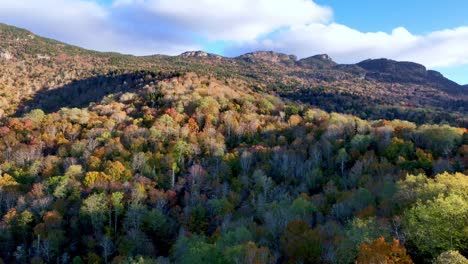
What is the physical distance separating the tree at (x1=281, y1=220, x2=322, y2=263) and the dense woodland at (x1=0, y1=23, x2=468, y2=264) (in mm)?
173

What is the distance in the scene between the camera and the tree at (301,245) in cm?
4706

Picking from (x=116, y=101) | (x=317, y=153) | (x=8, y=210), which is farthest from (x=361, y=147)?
(x=116, y=101)

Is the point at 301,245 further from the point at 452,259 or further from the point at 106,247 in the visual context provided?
the point at 106,247

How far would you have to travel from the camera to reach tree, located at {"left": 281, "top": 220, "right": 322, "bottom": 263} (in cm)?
4706

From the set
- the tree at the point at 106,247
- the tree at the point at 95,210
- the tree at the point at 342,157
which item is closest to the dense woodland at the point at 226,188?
the tree at the point at 95,210

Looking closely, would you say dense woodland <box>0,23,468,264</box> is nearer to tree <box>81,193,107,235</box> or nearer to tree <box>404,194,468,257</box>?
tree <box>404,194,468,257</box>

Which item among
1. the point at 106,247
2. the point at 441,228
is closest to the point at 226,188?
the point at 106,247

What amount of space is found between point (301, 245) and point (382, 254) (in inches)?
595

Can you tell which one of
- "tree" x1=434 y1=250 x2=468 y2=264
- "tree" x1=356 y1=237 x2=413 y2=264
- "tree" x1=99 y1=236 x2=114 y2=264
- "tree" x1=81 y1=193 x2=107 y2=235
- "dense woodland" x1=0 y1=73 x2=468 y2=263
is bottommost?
"tree" x1=99 y1=236 x2=114 y2=264

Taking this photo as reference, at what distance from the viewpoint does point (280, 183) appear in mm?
96688

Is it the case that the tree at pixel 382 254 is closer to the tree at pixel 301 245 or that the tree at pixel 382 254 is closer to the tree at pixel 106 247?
the tree at pixel 301 245

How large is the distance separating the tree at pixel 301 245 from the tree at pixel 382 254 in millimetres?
11783

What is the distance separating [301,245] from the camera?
159ft

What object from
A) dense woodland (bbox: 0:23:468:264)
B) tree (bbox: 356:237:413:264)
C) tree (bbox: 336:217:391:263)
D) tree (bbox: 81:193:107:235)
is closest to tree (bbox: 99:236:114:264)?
dense woodland (bbox: 0:23:468:264)
